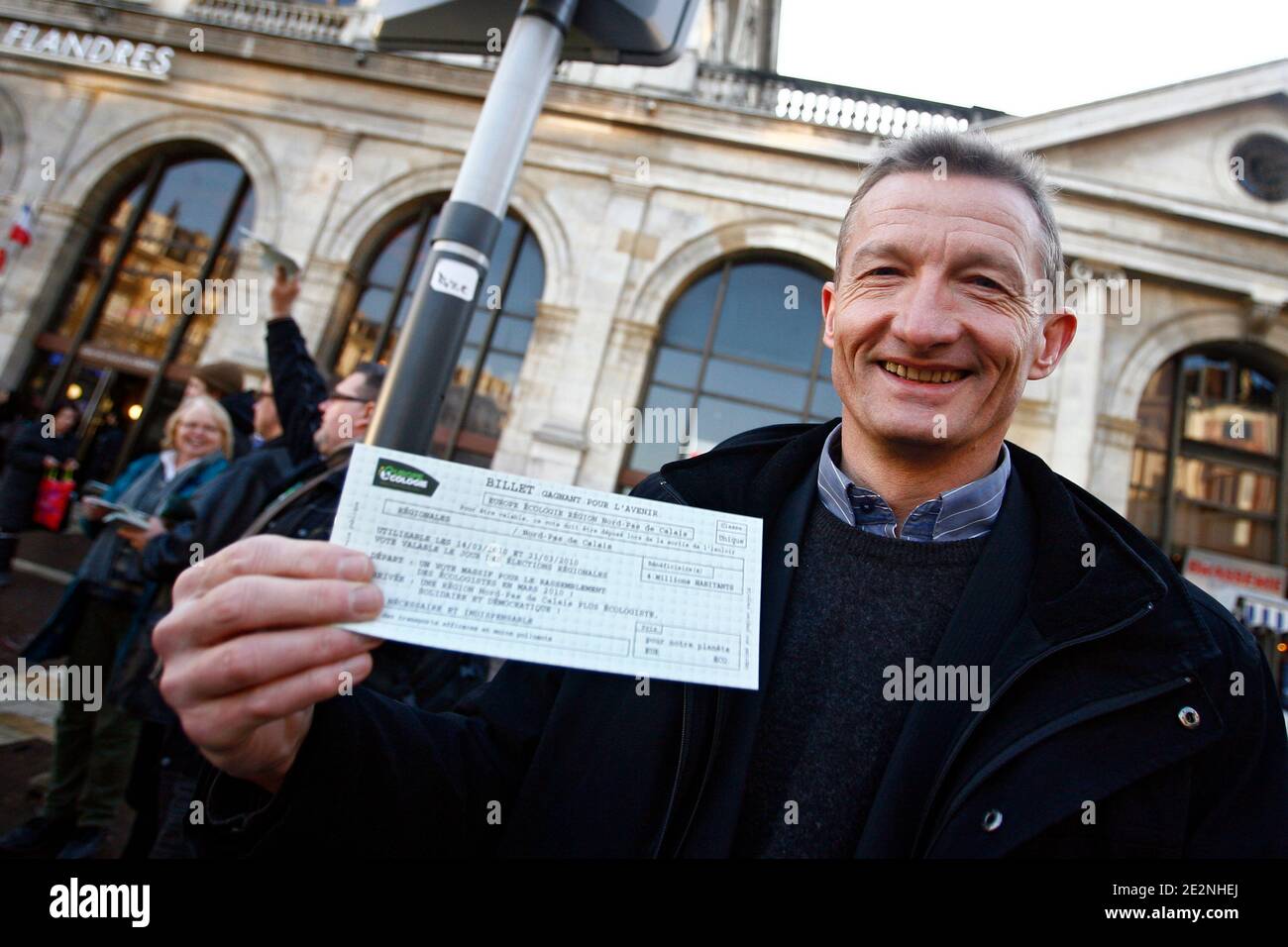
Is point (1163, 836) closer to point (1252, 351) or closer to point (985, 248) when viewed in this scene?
point (985, 248)

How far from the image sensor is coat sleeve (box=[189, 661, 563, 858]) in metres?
Answer: 0.97

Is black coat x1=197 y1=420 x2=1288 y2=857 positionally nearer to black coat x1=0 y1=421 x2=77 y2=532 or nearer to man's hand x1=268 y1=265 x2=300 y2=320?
man's hand x1=268 y1=265 x2=300 y2=320

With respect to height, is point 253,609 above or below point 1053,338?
below

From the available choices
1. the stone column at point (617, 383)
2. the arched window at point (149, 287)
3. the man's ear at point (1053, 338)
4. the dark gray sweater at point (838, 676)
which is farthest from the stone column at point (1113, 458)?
the arched window at point (149, 287)

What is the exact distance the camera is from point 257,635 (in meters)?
0.83

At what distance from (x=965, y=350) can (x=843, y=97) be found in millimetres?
11086

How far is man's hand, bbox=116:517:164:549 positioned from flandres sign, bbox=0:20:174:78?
476 inches

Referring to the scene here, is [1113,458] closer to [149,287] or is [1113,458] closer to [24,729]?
[24,729]

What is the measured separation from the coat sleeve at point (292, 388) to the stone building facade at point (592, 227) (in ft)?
17.9

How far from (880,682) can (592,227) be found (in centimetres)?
964

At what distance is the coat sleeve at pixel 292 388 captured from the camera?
3320 mm

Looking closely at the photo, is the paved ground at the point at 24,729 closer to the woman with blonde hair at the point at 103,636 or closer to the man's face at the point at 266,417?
the woman with blonde hair at the point at 103,636

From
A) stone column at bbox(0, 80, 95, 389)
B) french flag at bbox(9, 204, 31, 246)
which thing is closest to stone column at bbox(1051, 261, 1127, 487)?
stone column at bbox(0, 80, 95, 389)

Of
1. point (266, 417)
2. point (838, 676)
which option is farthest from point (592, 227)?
point (838, 676)
